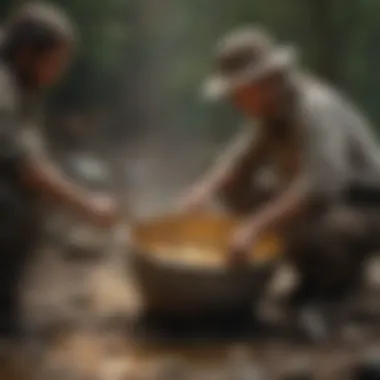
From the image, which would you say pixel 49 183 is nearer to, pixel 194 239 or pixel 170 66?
pixel 194 239

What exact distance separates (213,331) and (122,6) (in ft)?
2.81

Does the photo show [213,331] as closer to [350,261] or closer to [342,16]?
[350,261]

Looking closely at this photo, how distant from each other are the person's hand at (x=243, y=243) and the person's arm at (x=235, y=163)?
0.61 feet

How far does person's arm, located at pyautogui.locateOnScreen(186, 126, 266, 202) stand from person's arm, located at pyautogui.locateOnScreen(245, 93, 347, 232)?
134 millimetres

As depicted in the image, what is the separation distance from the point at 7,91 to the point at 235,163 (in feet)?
1.37

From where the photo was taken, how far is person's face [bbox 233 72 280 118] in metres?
1.58

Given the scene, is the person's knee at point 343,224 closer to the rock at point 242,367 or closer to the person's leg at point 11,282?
the rock at point 242,367

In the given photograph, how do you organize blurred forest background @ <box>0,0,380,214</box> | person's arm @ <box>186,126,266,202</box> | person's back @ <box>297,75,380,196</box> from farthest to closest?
blurred forest background @ <box>0,0,380,214</box> < person's arm @ <box>186,126,266,202</box> < person's back @ <box>297,75,380,196</box>

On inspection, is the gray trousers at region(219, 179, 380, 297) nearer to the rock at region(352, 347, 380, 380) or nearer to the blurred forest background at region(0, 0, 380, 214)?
the rock at region(352, 347, 380, 380)

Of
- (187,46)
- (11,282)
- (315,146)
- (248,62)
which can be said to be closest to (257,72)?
(248,62)

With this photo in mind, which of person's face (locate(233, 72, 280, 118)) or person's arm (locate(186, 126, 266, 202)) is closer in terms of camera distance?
person's face (locate(233, 72, 280, 118))

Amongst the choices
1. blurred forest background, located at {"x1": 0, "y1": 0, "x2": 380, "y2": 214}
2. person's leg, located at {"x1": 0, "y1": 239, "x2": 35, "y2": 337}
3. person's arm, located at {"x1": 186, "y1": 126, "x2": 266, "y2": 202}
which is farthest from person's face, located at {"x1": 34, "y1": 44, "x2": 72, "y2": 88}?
blurred forest background, located at {"x1": 0, "y1": 0, "x2": 380, "y2": 214}

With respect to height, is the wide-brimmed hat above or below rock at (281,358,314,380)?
above

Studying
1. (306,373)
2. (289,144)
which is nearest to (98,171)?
(289,144)
